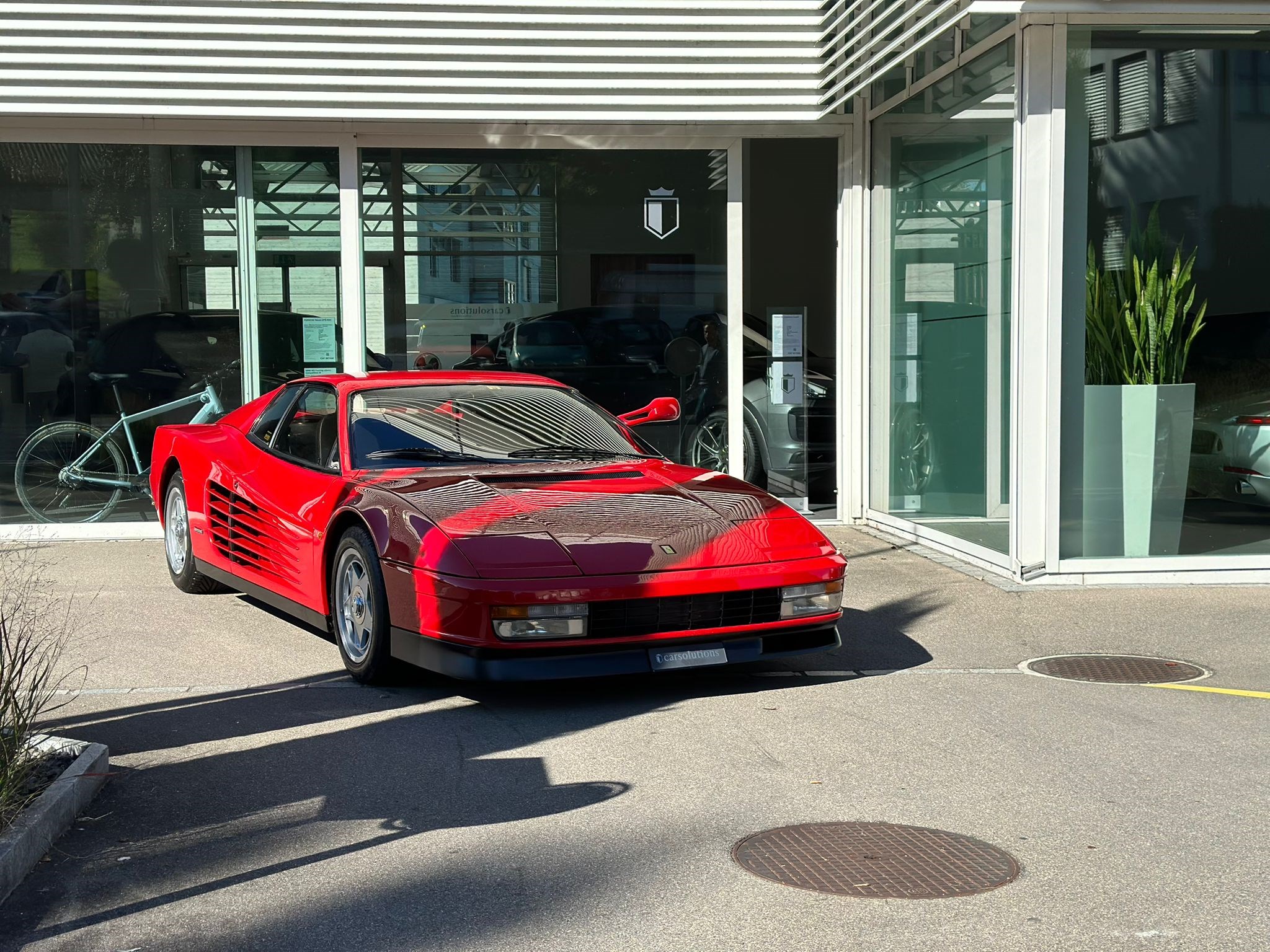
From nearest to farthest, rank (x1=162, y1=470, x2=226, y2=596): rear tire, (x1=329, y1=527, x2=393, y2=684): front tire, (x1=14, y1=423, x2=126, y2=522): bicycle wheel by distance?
(x1=329, y1=527, x2=393, y2=684): front tire → (x1=162, y1=470, x2=226, y2=596): rear tire → (x1=14, y1=423, x2=126, y2=522): bicycle wheel

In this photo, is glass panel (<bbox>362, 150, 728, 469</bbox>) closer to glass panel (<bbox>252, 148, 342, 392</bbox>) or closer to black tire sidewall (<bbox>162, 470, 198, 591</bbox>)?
glass panel (<bbox>252, 148, 342, 392</bbox>)

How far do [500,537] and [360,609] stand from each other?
33.3 inches

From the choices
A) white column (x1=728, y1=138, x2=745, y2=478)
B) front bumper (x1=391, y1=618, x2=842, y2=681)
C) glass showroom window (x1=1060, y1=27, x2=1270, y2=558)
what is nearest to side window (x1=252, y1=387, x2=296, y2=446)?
front bumper (x1=391, y1=618, x2=842, y2=681)

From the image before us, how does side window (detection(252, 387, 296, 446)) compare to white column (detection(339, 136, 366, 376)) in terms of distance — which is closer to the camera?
side window (detection(252, 387, 296, 446))

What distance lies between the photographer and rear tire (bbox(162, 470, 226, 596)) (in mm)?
8531

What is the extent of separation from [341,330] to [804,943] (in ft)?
29.4

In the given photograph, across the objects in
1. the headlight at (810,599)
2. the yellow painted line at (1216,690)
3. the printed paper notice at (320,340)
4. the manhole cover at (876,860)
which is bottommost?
the yellow painted line at (1216,690)

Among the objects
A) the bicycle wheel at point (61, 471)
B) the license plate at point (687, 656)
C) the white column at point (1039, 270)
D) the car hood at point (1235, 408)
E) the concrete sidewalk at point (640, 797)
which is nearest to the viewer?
the concrete sidewalk at point (640, 797)

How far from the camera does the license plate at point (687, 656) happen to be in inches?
230

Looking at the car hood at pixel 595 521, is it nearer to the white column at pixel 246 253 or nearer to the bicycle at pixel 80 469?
the white column at pixel 246 253

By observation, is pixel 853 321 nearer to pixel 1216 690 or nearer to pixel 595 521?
pixel 1216 690

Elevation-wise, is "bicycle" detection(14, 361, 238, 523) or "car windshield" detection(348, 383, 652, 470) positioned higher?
"car windshield" detection(348, 383, 652, 470)

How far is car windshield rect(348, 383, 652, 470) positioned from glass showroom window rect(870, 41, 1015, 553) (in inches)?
120

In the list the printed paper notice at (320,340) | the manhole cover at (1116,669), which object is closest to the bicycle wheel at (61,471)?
the printed paper notice at (320,340)
